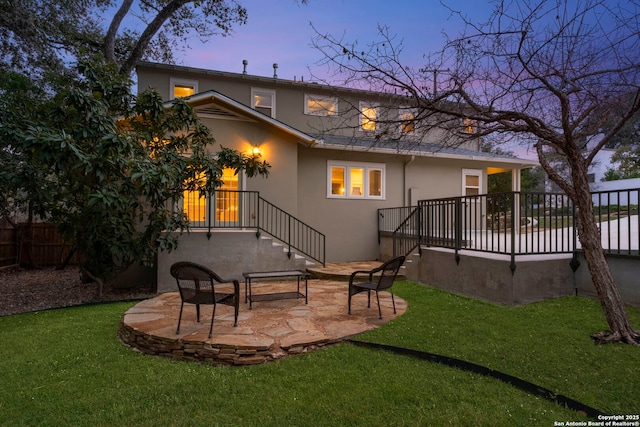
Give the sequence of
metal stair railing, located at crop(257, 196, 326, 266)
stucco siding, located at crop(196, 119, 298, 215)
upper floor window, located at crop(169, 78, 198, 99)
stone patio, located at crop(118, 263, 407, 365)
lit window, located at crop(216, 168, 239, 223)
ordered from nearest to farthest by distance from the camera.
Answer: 1. stone patio, located at crop(118, 263, 407, 365)
2. lit window, located at crop(216, 168, 239, 223)
3. stucco siding, located at crop(196, 119, 298, 215)
4. metal stair railing, located at crop(257, 196, 326, 266)
5. upper floor window, located at crop(169, 78, 198, 99)

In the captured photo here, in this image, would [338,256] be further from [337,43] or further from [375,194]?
[337,43]

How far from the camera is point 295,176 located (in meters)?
10.1

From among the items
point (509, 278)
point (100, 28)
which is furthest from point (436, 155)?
point (100, 28)

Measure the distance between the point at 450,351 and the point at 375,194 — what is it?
8055 millimetres

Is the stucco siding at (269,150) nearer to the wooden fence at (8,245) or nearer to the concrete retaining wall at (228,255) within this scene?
the concrete retaining wall at (228,255)

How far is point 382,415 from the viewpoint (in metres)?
2.77

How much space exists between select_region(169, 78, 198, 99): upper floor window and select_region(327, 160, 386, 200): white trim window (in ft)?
16.4

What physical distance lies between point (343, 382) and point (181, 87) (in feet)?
35.4

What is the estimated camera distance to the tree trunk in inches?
161

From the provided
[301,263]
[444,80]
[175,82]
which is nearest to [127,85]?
[175,82]

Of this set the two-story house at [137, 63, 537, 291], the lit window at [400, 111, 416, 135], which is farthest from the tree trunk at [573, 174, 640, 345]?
the two-story house at [137, 63, 537, 291]

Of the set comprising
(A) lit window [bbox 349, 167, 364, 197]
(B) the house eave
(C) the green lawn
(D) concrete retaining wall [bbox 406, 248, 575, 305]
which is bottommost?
(C) the green lawn

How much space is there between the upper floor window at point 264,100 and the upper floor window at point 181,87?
187 cm

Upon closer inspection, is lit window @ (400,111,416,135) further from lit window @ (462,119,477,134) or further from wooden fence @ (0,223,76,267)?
wooden fence @ (0,223,76,267)
